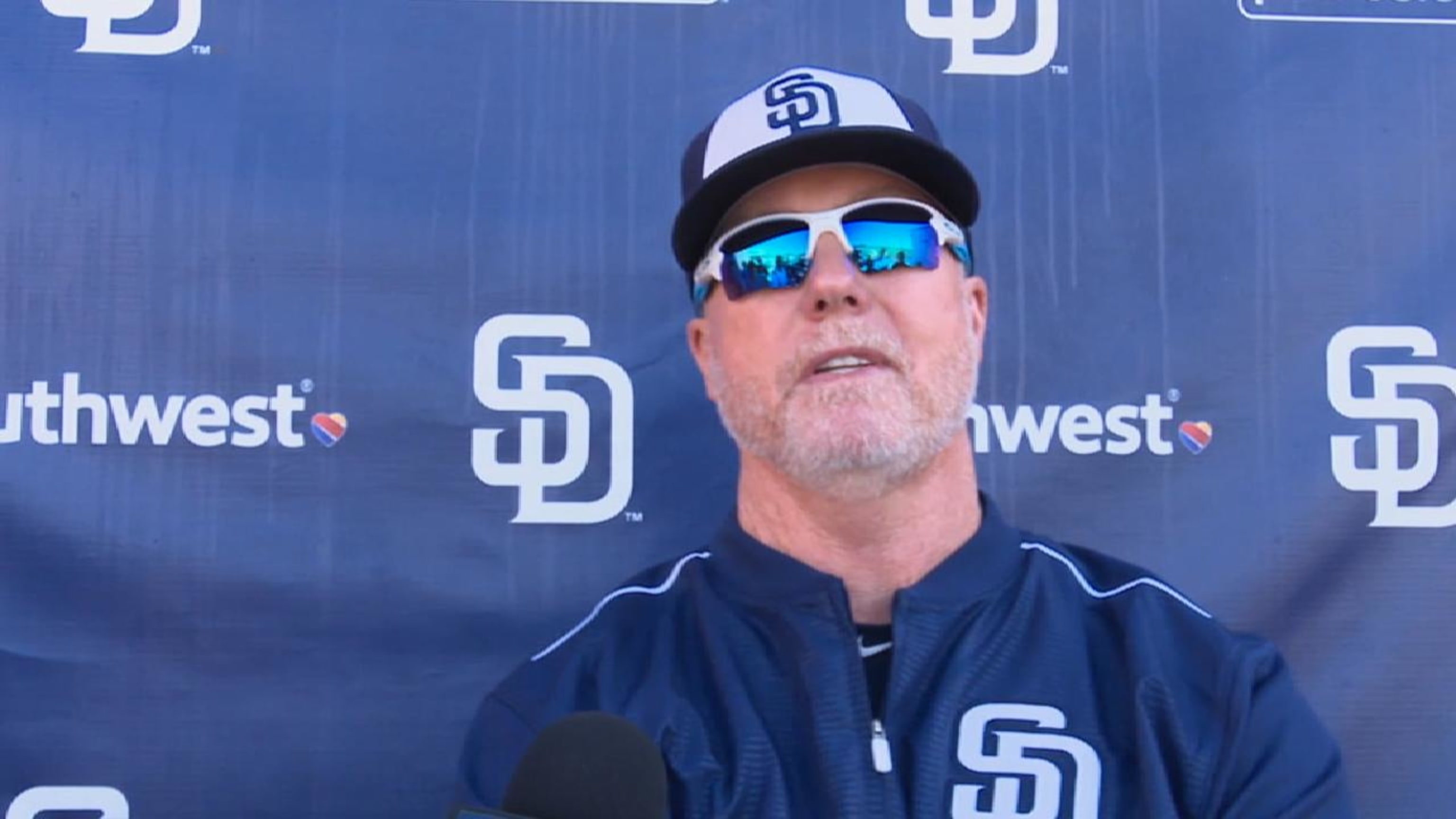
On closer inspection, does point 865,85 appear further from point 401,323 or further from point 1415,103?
point 1415,103

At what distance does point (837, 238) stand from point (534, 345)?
1.87 feet

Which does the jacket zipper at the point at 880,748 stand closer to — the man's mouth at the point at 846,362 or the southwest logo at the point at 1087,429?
the man's mouth at the point at 846,362

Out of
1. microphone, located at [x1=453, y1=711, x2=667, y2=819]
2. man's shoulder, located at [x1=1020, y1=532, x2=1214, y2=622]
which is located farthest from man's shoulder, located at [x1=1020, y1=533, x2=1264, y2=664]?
microphone, located at [x1=453, y1=711, x2=667, y2=819]

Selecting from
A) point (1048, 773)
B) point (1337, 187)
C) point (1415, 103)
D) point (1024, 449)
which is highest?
point (1415, 103)

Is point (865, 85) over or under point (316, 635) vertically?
over

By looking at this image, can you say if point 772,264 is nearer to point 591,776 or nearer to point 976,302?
point 976,302

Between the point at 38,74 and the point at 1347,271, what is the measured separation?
168 centimetres

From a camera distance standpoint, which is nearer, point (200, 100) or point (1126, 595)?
point (1126, 595)

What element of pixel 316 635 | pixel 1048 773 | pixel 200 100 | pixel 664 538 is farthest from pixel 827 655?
pixel 200 100

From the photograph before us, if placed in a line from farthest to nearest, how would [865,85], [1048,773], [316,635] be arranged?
[316,635]
[865,85]
[1048,773]

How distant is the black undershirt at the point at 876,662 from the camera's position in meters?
1.24

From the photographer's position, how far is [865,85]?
1.35m

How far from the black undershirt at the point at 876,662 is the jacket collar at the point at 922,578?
6cm

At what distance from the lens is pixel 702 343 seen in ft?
4.59
